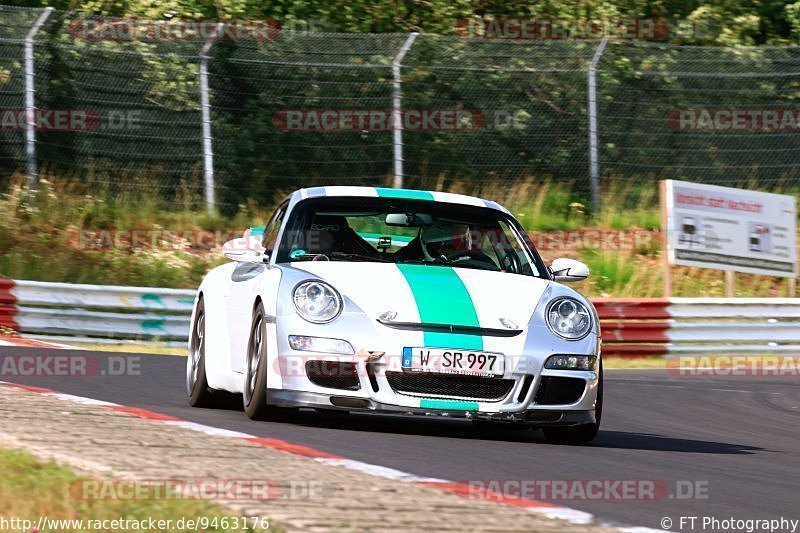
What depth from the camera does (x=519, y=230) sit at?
348 inches

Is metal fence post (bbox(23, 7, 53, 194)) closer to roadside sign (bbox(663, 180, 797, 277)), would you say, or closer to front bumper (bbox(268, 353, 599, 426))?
roadside sign (bbox(663, 180, 797, 277))

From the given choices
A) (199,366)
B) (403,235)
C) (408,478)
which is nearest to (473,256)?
(403,235)

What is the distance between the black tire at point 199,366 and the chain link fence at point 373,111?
32.6 feet

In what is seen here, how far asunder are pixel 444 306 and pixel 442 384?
0.38 m

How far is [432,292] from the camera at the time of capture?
7.53 m

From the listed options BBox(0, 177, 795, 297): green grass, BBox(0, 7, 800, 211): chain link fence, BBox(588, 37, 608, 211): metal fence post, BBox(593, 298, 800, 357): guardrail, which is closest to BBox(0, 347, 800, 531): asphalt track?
BBox(593, 298, 800, 357): guardrail

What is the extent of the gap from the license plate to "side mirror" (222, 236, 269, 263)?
130 centimetres

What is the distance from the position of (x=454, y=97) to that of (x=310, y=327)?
13763 millimetres

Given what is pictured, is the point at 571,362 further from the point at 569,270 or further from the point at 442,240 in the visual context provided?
the point at 442,240

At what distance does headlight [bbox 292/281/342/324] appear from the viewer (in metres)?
7.42

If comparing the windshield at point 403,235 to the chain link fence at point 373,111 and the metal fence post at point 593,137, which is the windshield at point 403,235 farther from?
the metal fence post at point 593,137

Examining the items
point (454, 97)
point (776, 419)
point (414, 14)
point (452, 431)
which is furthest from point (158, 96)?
point (452, 431)

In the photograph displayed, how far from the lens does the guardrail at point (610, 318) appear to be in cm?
1530

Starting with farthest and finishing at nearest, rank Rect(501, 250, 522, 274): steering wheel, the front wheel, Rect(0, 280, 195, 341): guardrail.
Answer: Rect(0, 280, 195, 341): guardrail → Rect(501, 250, 522, 274): steering wheel → the front wheel
